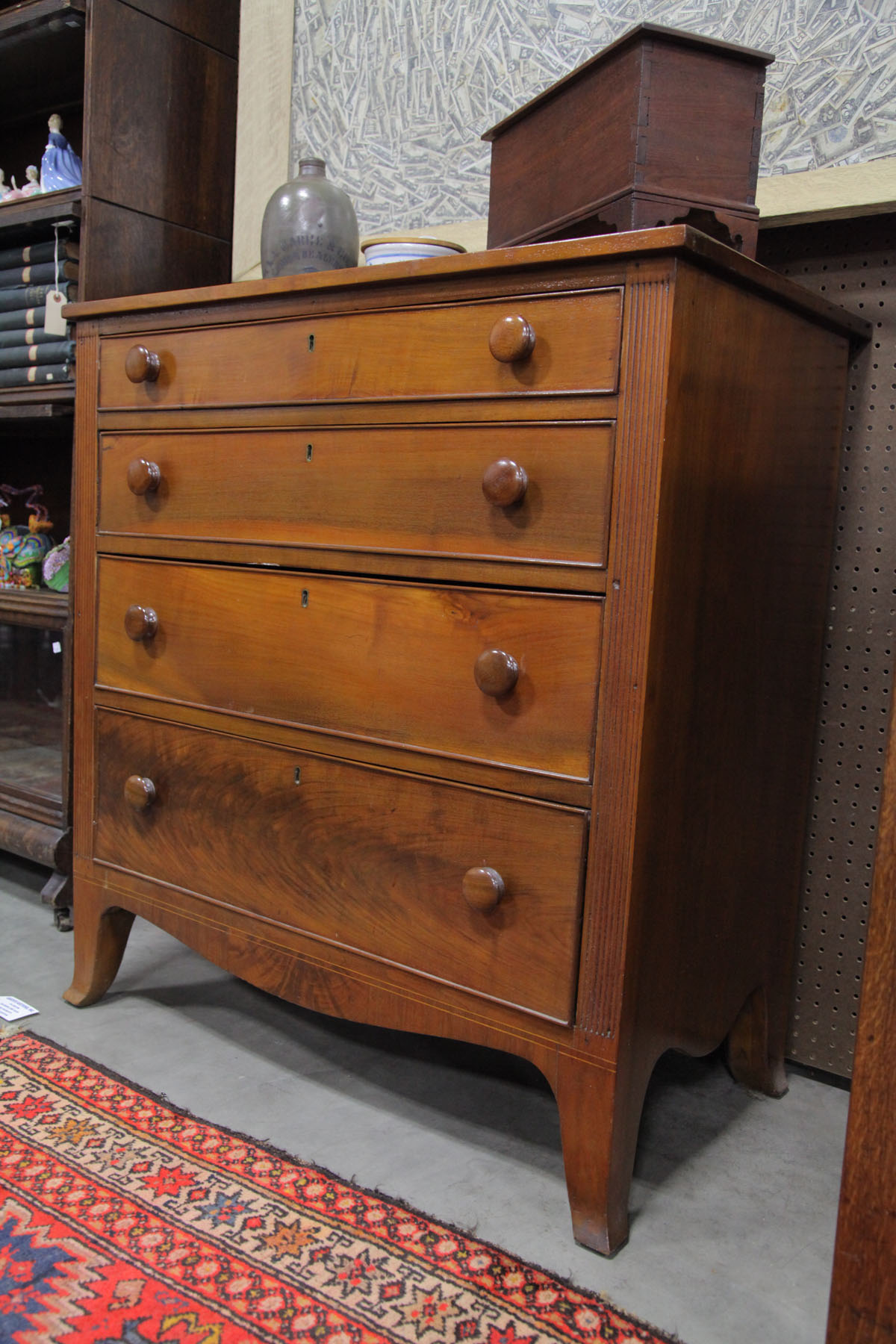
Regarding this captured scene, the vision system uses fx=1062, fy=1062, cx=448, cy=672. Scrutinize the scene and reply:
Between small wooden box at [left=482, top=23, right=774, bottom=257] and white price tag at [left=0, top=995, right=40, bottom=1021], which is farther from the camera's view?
white price tag at [left=0, top=995, right=40, bottom=1021]

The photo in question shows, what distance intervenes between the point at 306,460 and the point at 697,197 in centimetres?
61

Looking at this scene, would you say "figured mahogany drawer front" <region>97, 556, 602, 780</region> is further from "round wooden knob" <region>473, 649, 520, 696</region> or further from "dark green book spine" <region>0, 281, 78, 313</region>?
"dark green book spine" <region>0, 281, 78, 313</region>

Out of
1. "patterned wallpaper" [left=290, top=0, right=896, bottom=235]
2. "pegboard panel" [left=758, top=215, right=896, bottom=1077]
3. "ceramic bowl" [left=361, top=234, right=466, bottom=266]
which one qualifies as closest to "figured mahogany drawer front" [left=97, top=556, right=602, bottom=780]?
"ceramic bowl" [left=361, top=234, right=466, bottom=266]

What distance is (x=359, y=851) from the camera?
1.43 meters

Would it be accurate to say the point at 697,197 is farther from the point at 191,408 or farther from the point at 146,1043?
the point at 146,1043

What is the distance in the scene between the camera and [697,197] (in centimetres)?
135

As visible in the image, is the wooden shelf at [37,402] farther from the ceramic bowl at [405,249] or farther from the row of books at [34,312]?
the ceramic bowl at [405,249]

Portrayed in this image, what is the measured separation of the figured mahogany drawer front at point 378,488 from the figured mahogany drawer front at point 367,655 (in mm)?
58

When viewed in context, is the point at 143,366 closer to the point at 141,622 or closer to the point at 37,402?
the point at 141,622

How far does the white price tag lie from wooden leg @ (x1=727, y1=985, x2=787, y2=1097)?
1.17 m

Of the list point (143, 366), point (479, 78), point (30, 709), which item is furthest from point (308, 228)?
point (30, 709)

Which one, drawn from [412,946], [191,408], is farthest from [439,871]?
[191,408]

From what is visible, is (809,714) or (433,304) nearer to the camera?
(433,304)

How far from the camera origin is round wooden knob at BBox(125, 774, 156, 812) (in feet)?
5.49
